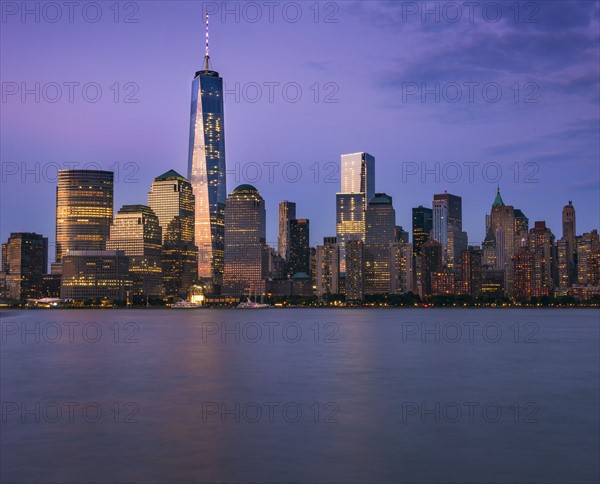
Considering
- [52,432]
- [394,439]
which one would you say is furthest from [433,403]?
[52,432]

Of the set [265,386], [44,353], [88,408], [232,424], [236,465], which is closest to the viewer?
[236,465]

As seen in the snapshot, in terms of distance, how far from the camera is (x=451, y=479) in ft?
89.9

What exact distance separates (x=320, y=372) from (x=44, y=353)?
1504 inches

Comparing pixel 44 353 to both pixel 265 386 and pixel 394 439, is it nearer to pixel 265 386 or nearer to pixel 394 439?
pixel 265 386

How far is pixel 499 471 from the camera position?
28812mm

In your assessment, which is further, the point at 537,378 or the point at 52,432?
the point at 537,378

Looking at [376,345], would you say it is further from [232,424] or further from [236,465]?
[236,465]

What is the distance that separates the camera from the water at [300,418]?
2919cm

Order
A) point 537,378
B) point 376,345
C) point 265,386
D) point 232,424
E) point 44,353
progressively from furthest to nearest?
point 376,345, point 44,353, point 537,378, point 265,386, point 232,424

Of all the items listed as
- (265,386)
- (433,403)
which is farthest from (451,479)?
(265,386)

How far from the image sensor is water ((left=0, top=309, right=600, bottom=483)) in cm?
2919

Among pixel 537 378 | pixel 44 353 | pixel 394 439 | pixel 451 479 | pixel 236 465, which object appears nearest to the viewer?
pixel 451 479

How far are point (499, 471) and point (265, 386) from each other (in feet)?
94.1

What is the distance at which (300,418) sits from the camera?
133 ft
